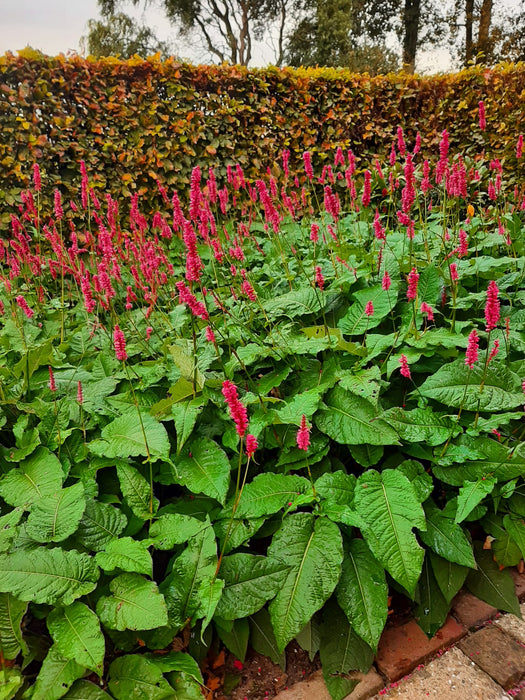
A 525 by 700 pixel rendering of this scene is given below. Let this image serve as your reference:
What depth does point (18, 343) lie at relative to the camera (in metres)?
2.56

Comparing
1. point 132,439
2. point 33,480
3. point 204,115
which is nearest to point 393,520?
point 132,439

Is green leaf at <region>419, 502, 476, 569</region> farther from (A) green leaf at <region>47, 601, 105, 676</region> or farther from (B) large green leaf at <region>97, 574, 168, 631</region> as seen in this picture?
(A) green leaf at <region>47, 601, 105, 676</region>

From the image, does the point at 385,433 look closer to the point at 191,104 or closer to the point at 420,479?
the point at 420,479

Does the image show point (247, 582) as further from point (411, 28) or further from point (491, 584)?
point (411, 28)

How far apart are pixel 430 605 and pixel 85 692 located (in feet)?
3.58

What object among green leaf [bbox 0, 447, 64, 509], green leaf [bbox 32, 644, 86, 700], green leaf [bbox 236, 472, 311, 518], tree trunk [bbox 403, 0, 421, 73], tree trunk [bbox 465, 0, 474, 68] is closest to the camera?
green leaf [bbox 32, 644, 86, 700]

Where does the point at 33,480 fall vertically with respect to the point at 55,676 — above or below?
above

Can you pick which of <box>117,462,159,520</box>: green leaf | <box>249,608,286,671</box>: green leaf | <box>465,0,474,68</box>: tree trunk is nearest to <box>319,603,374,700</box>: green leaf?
<box>249,608,286,671</box>: green leaf

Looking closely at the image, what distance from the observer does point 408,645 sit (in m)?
1.46

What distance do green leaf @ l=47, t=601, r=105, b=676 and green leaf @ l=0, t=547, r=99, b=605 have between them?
4 cm

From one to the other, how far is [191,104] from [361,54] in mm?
20176

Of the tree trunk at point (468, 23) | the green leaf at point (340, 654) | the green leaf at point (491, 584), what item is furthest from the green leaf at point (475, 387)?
the tree trunk at point (468, 23)

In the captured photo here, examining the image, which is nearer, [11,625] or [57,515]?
[11,625]

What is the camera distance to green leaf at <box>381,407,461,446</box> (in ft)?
5.47
